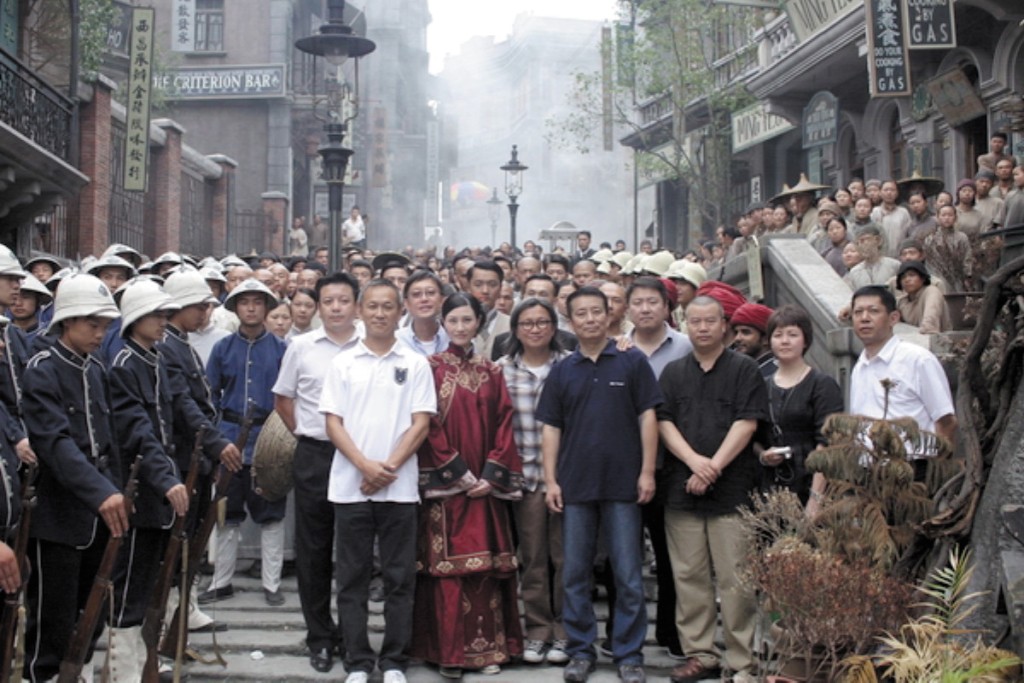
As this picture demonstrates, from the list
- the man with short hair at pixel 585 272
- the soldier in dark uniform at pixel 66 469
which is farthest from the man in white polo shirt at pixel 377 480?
the man with short hair at pixel 585 272

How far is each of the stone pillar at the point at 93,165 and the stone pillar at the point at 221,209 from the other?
8414mm

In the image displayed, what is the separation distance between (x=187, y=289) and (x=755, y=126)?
20.0 meters

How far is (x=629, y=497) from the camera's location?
21.1 feet

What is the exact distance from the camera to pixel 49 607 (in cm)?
538

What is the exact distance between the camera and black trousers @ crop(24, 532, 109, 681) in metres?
5.38

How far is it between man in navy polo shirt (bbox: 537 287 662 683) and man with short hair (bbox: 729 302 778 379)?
1.19 m

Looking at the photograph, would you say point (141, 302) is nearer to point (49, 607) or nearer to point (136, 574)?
point (136, 574)

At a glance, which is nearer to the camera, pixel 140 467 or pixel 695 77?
pixel 140 467

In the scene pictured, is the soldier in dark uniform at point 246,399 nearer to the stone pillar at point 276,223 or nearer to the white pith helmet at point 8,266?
the white pith helmet at point 8,266

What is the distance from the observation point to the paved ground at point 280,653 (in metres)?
6.50

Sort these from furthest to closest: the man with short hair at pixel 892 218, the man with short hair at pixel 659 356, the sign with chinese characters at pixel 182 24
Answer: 1. the sign with chinese characters at pixel 182 24
2. the man with short hair at pixel 892 218
3. the man with short hair at pixel 659 356

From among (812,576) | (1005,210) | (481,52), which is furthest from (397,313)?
(481,52)

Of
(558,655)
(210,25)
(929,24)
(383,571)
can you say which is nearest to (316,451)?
(383,571)

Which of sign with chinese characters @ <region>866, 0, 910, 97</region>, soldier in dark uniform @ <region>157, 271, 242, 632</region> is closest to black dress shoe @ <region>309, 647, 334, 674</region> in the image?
soldier in dark uniform @ <region>157, 271, 242, 632</region>
